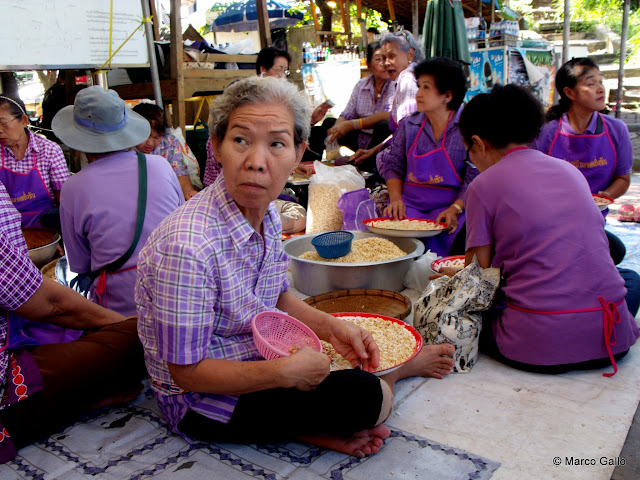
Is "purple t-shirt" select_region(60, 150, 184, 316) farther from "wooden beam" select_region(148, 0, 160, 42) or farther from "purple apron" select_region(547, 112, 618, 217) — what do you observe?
"wooden beam" select_region(148, 0, 160, 42)

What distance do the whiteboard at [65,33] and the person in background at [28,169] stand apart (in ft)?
1.41

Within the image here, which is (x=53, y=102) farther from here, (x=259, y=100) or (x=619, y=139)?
(x=619, y=139)

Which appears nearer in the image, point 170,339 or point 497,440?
point 170,339

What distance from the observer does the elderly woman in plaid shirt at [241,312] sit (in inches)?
57.7

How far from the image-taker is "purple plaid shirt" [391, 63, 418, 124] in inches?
169

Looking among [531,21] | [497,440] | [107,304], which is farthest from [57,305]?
[531,21]

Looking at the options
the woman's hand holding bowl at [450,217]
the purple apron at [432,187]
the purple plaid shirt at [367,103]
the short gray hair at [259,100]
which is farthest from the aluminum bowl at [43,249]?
the purple plaid shirt at [367,103]

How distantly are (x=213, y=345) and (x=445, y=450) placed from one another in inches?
34.7

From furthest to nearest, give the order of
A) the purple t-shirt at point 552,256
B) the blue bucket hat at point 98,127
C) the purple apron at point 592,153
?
the purple apron at point 592,153 → the blue bucket hat at point 98,127 → the purple t-shirt at point 552,256

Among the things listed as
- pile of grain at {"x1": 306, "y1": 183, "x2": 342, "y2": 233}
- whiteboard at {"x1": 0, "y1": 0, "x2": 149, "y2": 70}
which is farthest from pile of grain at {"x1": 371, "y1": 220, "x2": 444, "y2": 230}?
whiteboard at {"x1": 0, "y1": 0, "x2": 149, "y2": 70}

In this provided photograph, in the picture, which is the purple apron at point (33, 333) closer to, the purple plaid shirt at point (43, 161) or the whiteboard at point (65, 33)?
the purple plaid shirt at point (43, 161)

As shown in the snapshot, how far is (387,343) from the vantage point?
2.20 meters

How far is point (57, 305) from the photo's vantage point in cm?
196

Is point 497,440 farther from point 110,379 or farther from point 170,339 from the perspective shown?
point 110,379
